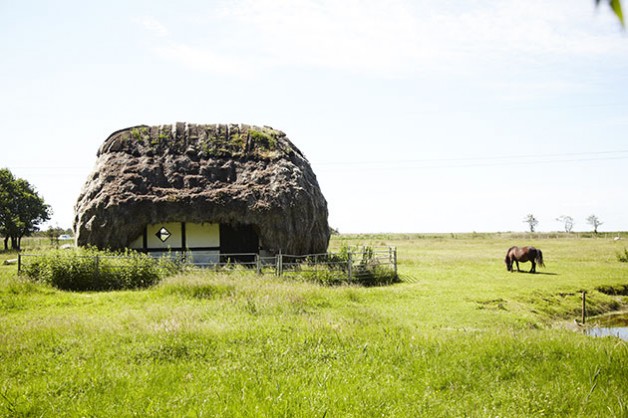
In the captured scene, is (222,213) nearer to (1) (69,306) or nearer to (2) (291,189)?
(2) (291,189)

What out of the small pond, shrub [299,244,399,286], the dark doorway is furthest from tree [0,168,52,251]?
the small pond

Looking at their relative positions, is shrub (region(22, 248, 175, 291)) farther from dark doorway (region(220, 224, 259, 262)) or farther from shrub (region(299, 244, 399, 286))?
shrub (region(299, 244, 399, 286))

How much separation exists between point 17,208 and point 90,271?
39.1 m

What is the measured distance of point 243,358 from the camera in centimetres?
823

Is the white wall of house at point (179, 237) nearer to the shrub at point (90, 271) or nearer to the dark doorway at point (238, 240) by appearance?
the dark doorway at point (238, 240)

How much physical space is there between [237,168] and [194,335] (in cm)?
1492

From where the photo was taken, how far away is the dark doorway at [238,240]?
2320cm

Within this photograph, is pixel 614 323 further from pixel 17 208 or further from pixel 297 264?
pixel 17 208

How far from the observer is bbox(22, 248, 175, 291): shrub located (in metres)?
17.7

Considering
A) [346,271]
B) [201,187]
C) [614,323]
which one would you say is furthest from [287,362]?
[201,187]

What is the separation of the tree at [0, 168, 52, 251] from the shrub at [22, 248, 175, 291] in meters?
34.1

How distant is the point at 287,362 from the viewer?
802cm


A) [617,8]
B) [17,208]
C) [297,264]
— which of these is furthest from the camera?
[17,208]

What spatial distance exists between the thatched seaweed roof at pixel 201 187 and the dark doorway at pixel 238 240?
1281 millimetres
